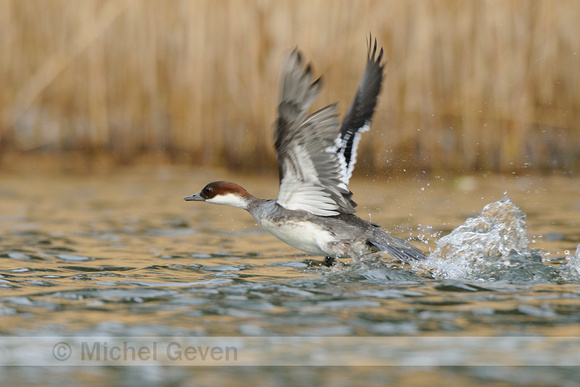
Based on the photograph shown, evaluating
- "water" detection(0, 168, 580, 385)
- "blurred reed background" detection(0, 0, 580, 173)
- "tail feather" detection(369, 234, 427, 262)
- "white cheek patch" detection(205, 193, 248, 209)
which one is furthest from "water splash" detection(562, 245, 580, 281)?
"blurred reed background" detection(0, 0, 580, 173)

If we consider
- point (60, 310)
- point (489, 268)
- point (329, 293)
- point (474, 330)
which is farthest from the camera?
point (489, 268)

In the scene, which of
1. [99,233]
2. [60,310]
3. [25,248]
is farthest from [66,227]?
[60,310]

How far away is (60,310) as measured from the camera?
14.9 feet

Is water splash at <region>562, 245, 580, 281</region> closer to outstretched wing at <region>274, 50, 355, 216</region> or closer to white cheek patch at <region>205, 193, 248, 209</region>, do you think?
outstretched wing at <region>274, 50, 355, 216</region>

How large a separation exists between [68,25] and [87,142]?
1547mm

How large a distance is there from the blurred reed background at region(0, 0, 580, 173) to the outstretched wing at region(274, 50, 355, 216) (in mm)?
3826

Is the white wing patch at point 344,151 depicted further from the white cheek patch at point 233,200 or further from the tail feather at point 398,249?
the white cheek patch at point 233,200

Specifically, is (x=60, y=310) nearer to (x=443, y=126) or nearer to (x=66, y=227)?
(x=66, y=227)

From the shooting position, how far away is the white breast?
5.91 metres

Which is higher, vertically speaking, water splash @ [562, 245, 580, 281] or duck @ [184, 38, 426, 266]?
duck @ [184, 38, 426, 266]

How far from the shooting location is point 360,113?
6.36 metres

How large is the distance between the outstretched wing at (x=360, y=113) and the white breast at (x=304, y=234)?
0.54 m

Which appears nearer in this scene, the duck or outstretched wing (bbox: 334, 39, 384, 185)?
the duck

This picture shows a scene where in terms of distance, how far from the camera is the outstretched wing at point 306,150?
482 centimetres
